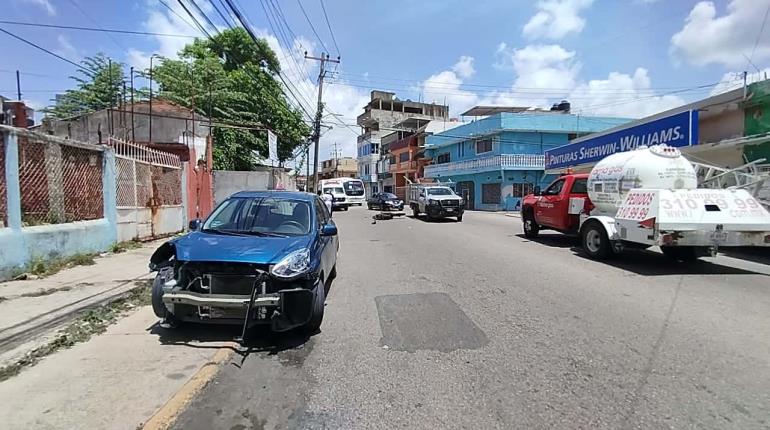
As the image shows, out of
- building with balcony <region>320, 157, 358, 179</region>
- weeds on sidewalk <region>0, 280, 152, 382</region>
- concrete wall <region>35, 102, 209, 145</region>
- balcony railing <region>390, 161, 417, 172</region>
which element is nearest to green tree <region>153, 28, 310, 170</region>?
concrete wall <region>35, 102, 209, 145</region>

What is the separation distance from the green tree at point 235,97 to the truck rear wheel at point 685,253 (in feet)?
63.0

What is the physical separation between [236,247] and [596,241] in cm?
838

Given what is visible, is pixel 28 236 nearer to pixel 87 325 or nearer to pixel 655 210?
pixel 87 325

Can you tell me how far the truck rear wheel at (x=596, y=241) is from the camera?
9.82m

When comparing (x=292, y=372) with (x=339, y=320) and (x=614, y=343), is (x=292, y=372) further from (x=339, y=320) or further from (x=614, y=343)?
(x=614, y=343)

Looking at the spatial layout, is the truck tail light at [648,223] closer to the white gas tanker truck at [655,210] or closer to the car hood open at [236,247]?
the white gas tanker truck at [655,210]

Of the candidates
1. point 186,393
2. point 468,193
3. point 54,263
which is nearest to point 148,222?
point 54,263

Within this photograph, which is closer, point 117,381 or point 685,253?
point 117,381

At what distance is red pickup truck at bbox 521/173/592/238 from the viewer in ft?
39.9

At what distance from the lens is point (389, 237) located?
15.5 m

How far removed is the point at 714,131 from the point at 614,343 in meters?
16.3

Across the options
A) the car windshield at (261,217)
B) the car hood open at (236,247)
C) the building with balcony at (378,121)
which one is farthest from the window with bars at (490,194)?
the car hood open at (236,247)

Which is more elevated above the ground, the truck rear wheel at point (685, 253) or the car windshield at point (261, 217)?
the car windshield at point (261, 217)

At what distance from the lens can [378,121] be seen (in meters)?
70.4
